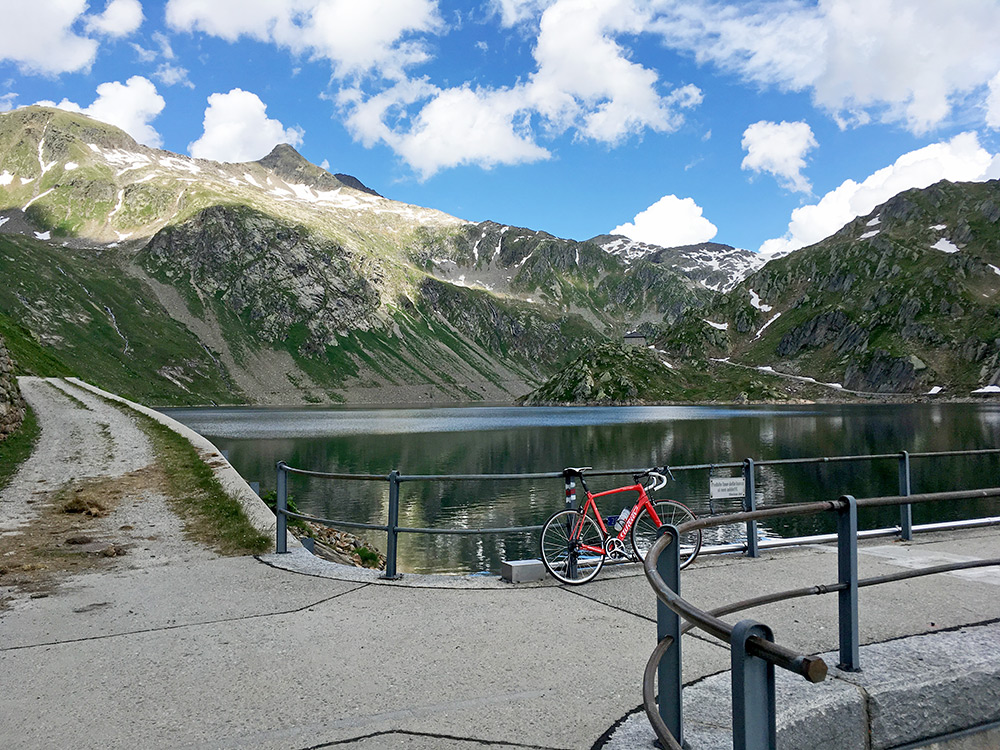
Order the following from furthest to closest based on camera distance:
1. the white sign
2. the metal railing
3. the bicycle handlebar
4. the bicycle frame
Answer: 1. the bicycle handlebar
2. the white sign
3. the bicycle frame
4. the metal railing

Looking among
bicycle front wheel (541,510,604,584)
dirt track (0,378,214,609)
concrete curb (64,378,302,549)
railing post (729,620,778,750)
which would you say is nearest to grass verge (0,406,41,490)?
dirt track (0,378,214,609)


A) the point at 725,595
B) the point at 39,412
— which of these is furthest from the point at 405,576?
the point at 39,412

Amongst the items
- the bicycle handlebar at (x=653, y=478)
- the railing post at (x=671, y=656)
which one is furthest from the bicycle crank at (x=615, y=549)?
the railing post at (x=671, y=656)

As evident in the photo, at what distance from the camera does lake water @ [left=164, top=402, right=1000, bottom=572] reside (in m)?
33.9

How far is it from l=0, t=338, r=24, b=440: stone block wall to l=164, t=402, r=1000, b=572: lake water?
14.6 meters

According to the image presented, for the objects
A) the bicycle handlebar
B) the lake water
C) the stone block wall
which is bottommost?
the lake water

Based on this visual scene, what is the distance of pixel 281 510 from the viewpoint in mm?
12406

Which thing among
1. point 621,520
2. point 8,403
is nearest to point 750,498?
point 621,520

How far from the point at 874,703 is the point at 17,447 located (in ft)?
110

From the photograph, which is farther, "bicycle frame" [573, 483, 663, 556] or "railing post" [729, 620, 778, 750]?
"bicycle frame" [573, 483, 663, 556]

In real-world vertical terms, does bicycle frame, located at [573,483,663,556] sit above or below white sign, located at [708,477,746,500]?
below

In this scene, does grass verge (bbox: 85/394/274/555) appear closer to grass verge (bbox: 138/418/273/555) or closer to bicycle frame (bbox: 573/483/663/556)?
grass verge (bbox: 138/418/273/555)

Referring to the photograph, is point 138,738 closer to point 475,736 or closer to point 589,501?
point 475,736

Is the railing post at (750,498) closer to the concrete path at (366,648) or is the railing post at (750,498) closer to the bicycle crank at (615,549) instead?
the concrete path at (366,648)
